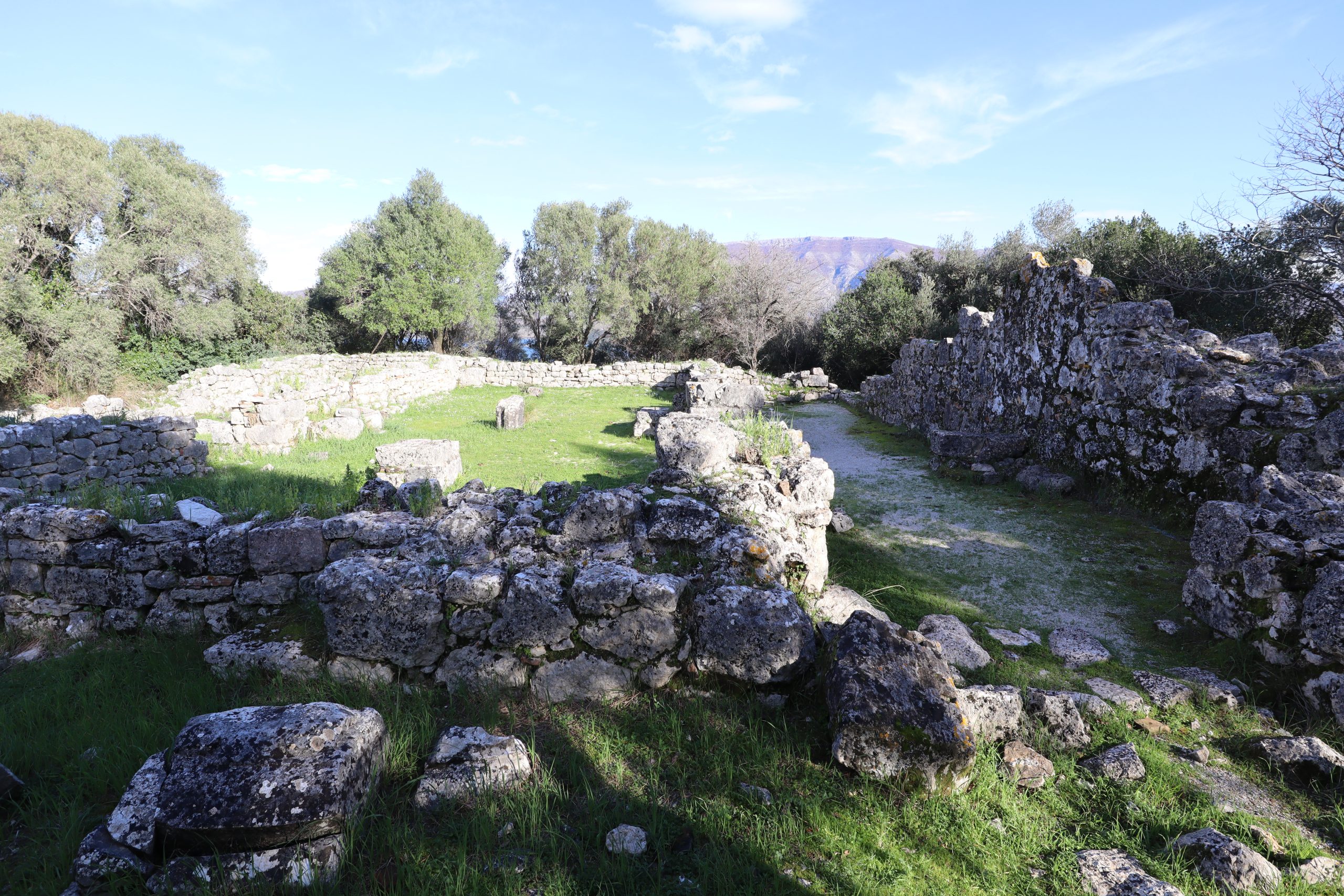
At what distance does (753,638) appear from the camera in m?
3.84

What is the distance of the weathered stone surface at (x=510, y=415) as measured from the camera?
54.2 ft

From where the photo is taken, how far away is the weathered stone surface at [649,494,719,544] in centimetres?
473

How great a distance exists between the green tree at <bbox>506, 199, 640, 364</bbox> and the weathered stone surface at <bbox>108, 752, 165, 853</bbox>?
3306 centimetres

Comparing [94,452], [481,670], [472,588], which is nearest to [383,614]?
[472,588]

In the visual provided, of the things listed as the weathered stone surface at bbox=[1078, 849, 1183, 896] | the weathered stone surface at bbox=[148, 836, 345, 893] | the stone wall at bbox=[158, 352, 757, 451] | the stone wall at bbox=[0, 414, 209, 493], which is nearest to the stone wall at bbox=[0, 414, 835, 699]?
the weathered stone surface at bbox=[148, 836, 345, 893]

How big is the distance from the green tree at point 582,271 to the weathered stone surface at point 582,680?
32.1m

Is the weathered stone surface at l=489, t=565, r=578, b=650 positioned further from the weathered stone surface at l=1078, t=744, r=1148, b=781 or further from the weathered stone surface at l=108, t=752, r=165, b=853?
the weathered stone surface at l=1078, t=744, r=1148, b=781

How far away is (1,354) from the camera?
1888cm

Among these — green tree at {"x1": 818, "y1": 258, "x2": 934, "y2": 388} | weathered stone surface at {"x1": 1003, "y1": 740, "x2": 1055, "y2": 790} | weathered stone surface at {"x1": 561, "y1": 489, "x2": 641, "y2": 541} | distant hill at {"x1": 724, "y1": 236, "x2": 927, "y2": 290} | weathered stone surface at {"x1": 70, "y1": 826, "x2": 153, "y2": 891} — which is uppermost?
distant hill at {"x1": 724, "y1": 236, "x2": 927, "y2": 290}

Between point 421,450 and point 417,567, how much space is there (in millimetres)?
7060

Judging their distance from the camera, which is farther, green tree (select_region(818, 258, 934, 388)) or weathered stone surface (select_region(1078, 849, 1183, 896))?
green tree (select_region(818, 258, 934, 388))

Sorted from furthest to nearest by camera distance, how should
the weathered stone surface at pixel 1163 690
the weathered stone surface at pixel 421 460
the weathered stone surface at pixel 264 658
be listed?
the weathered stone surface at pixel 421 460 → the weathered stone surface at pixel 1163 690 → the weathered stone surface at pixel 264 658

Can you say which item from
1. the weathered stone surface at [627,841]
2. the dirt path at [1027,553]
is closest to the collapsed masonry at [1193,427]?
the dirt path at [1027,553]

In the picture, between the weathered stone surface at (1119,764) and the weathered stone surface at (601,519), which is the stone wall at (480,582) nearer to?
the weathered stone surface at (601,519)
